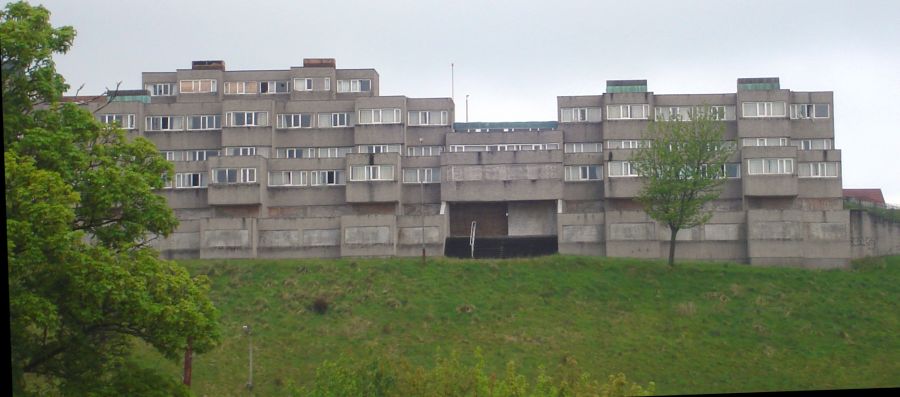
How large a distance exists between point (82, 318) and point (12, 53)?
348 inches

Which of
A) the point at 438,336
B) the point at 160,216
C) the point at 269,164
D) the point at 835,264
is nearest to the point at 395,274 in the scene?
the point at 438,336

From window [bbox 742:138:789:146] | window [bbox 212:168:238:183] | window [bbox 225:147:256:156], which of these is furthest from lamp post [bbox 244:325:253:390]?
window [bbox 742:138:789:146]

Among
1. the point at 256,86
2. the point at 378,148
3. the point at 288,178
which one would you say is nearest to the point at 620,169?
the point at 378,148

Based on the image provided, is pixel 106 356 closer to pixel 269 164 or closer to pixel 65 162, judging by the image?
pixel 65 162

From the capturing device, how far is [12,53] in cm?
3706

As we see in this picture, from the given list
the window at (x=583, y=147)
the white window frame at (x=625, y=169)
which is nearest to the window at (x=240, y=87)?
the window at (x=583, y=147)

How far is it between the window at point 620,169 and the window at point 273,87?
2841 centimetres

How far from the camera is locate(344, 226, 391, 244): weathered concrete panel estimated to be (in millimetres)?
85438

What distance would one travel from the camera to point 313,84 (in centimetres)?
9831

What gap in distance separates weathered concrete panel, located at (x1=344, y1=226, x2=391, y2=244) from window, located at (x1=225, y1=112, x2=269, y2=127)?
1421 centimetres

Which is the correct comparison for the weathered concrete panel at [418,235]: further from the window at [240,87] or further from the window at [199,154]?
the window at [240,87]

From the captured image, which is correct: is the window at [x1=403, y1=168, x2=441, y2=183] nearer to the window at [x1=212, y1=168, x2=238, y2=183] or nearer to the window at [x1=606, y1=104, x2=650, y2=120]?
the window at [x1=212, y1=168, x2=238, y2=183]

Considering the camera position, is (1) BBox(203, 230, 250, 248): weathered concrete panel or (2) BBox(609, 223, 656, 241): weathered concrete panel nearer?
(2) BBox(609, 223, 656, 241): weathered concrete panel

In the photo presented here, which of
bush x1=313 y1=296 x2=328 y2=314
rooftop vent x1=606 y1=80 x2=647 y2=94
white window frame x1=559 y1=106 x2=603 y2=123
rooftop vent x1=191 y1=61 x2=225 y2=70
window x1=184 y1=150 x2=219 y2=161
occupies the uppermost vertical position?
rooftop vent x1=191 y1=61 x2=225 y2=70
